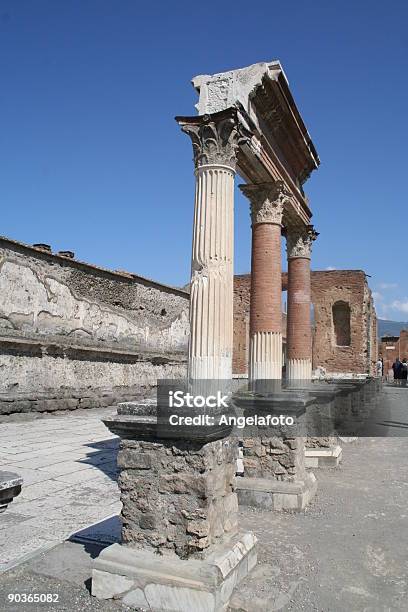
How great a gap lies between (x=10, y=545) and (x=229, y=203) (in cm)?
356

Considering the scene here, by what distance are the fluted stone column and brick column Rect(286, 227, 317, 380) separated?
3931 millimetres

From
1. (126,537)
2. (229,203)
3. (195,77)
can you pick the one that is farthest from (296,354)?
(126,537)

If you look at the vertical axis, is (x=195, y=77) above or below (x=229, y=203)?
above

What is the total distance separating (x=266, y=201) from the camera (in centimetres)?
711

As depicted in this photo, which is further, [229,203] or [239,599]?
[229,203]

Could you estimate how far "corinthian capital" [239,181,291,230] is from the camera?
7.09 metres

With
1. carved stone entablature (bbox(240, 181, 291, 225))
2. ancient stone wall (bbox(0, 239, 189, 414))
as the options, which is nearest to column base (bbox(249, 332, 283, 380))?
carved stone entablature (bbox(240, 181, 291, 225))

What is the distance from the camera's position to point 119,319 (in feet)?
50.8

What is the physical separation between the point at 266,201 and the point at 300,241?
196 cm

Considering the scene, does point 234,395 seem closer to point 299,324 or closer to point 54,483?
point 54,483

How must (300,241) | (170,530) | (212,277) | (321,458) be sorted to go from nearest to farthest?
(170,530) < (212,277) < (321,458) < (300,241)

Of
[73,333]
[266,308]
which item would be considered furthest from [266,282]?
[73,333]

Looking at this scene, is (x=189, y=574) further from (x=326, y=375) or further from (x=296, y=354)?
(x=326, y=375)

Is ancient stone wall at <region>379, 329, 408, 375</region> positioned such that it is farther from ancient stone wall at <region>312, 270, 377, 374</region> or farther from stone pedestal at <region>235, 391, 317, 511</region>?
stone pedestal at <region>235, 391, 317, 511</region>
